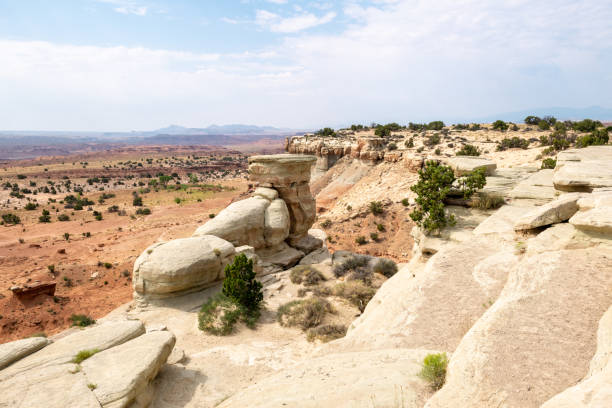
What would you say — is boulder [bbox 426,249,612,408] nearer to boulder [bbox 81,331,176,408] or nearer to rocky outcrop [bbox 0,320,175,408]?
boulder [bbox 81,331,176,408]

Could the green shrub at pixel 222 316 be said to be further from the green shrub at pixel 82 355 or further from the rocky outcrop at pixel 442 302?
the rocky outcrop at pixel 442 302

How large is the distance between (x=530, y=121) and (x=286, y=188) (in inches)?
1722

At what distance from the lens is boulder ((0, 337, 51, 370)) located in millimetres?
6484

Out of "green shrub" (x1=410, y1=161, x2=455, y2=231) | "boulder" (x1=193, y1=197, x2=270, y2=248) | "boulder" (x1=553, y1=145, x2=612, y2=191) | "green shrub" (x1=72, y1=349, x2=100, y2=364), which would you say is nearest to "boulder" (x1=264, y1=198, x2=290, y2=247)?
"boulder" (x1=193, y1=197, x2=270, y2=248)

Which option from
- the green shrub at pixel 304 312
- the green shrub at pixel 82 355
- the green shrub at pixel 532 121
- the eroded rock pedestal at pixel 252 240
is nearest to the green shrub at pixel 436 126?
the green shrub at pixel 532 121

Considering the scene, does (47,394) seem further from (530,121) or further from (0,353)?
(530,121)

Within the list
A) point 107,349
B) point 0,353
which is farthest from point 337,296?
point 0,353

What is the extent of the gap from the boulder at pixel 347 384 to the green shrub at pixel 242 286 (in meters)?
5.40

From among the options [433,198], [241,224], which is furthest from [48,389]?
[433,198]

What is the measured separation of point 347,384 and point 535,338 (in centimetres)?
255

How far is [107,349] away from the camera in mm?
6902

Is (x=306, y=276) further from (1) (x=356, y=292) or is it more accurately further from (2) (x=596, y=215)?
(2) (x=596, y=215)

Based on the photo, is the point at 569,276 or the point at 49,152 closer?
the point at 569,276

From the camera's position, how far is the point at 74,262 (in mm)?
19797
